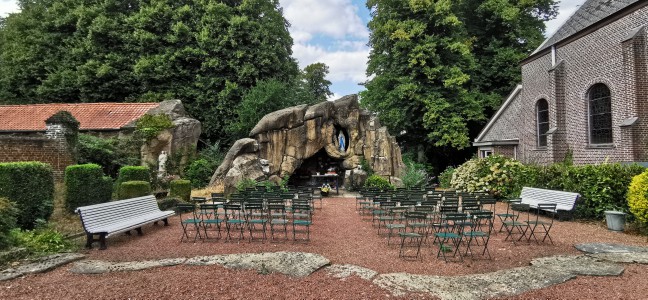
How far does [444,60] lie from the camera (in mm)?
23250

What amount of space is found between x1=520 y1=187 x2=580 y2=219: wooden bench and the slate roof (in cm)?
871

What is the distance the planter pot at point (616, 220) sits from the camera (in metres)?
8.70

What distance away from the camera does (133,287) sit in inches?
188

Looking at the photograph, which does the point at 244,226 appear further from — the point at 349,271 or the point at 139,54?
the point at 139,54

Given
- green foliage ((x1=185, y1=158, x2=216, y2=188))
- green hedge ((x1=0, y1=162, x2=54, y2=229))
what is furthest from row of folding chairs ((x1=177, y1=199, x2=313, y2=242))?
green foliage ((x1=185, y1=158, x2=216, y2=188))

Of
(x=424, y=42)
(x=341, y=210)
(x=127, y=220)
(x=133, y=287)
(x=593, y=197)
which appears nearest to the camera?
(x=133, y=287)

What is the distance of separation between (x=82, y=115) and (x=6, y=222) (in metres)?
15.8

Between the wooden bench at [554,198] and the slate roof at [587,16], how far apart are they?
28.6ft

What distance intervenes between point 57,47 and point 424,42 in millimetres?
25776

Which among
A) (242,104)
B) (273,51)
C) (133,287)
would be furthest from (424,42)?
(133,287)

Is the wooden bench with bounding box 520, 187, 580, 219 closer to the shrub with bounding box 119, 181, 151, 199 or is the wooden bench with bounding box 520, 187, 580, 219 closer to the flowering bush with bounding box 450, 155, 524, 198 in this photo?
the flowering bush with bounding box 450, 155, 524, 198

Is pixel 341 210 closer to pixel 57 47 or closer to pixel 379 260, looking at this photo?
pixel 379 260

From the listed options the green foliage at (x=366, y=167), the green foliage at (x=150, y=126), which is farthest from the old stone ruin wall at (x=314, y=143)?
the green foliage at (x=150, y=126)

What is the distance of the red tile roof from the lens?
18656 mm
